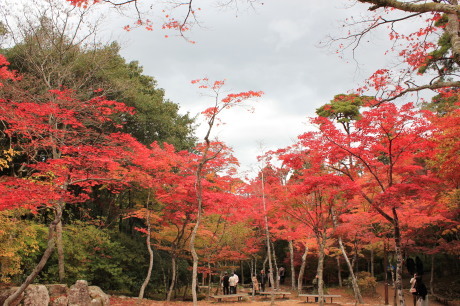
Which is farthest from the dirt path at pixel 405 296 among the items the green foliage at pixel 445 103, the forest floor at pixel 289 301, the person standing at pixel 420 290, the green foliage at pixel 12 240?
the green foliage at pixel 12 240

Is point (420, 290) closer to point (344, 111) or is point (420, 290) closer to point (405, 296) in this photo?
point (405, 296)

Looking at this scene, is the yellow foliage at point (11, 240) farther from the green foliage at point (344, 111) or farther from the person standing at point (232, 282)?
the green foliage at point (344, 111)

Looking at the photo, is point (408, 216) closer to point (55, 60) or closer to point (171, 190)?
point (171, 190)

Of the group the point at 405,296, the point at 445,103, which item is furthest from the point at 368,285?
the point at 445,103

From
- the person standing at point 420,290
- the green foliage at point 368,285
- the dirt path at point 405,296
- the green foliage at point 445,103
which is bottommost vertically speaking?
the dirt path at point 405,296

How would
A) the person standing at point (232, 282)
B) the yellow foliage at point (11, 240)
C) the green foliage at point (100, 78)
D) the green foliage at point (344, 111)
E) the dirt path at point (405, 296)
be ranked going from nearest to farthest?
the yellow foliage at point (11, 240) → the green foliage at point (100, 78) → the dirt path at point (405, 296) → the person standing at point (232, 282) → the green foliage at point (344, 111)

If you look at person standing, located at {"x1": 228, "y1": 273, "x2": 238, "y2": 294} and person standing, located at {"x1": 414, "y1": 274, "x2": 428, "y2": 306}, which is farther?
person standing, located at {"x1": 228, "y1": 273, "x2": 238, "y2": 294}

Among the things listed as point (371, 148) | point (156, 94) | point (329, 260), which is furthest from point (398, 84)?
point (329, 260)

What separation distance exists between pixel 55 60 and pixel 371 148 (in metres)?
11.6

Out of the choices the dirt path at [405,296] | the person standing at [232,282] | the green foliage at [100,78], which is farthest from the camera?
the person standing at [232,282]

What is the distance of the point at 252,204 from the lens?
56.5ft

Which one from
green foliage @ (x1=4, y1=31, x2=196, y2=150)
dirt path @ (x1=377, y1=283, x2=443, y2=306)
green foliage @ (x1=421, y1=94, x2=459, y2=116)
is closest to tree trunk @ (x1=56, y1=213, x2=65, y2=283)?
green foliage @ (x1=4, y1=31, x2=196, y2=150)

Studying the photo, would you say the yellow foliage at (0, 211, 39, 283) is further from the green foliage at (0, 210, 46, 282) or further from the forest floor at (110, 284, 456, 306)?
the forest floor at (110, 284, 456, 306)

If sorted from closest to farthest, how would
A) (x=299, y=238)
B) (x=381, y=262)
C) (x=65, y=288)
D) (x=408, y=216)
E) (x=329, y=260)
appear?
(x=65, y=288) → (x=408, y=216) → (x=299, y=238) → (x=329, y=260) → (x=381, y=262)
